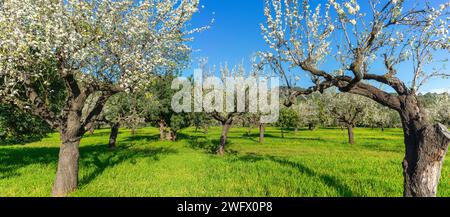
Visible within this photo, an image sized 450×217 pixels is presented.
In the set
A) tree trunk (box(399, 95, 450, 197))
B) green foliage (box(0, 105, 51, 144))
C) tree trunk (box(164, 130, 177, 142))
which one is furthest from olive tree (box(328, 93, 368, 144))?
green foliage (box(0, 105, 51, 144))

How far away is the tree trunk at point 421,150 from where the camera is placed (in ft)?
26.4

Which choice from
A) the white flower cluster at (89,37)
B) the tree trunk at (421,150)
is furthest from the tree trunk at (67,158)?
the tree trunk at (421,150)

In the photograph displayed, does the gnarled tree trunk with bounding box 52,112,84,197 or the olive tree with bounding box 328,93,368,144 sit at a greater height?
the olive tree with bounding box 328,93,368,144

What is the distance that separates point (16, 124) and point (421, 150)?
80.7 feet

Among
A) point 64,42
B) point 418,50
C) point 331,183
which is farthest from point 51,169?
point 418,50

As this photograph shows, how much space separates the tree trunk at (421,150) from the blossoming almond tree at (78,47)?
8.98 m

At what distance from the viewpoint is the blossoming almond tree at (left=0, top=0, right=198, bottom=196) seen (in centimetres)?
1019

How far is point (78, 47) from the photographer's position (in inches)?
420

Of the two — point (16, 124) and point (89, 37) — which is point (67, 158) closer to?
point (89, 37)

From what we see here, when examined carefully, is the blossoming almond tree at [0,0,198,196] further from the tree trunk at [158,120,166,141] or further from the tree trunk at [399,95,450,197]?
the tree trunk at [158,120,166,141]

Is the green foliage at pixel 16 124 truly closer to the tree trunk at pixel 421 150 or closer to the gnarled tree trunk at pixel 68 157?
the gnarled tree trunk at pixel 68 157

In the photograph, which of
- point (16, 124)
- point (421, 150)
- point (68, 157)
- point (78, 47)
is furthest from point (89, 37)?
point (16, 124)

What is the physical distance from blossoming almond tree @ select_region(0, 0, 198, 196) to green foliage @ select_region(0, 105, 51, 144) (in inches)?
Result: 368
